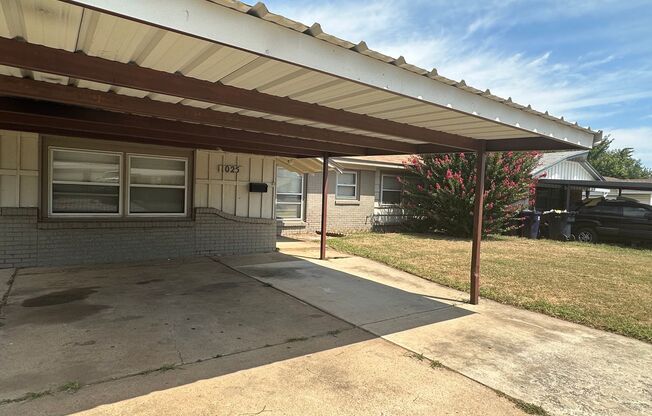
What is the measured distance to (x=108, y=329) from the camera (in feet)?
15.0

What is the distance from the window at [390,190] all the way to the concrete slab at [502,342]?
9.42 metres

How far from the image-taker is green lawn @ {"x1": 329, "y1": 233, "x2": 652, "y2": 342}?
6074 millimetres

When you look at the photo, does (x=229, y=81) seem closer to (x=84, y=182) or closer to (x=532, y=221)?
(x=84, y=182)

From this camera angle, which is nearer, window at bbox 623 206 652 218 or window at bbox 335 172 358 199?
window at bbox 623 206 652 218

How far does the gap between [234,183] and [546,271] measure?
723 cm

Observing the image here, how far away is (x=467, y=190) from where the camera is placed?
14.4 metres

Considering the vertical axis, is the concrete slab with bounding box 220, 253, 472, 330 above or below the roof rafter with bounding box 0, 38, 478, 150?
below

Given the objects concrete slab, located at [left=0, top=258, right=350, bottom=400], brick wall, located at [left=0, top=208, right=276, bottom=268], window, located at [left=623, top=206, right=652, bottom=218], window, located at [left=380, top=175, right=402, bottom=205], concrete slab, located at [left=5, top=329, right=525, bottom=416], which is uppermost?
window, located at [left=380, top=175, right=402, bottom=205]

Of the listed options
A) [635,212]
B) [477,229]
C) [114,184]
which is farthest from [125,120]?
[635,212]

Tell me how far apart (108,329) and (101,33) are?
3245 millimetres

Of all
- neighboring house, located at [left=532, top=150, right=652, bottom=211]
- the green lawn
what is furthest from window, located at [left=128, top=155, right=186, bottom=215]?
neighboring house, located at [left=532, top=150, right=652, bottom=211]

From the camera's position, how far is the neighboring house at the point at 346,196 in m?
14.2

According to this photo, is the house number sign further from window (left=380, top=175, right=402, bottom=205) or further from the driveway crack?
window (left=380, top=175, right=402, bottom=205)

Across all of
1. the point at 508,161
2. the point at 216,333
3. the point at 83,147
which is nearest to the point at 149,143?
the point at 83,147
